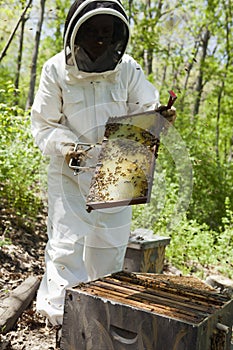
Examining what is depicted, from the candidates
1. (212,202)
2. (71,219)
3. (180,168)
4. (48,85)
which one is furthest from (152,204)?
(212,202)

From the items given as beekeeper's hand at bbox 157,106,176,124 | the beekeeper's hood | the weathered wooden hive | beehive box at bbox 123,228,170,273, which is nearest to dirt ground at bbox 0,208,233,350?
the weathered wooden hive

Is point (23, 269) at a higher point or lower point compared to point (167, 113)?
lower

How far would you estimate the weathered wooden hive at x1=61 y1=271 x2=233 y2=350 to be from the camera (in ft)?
6.56

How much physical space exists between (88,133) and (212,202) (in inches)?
216

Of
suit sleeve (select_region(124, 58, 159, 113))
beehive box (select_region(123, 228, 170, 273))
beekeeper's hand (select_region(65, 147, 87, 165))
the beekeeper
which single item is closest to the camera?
beekeeper's hand (select_region(65, 147, 87, 165))

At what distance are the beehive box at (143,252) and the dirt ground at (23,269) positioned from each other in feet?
2.96

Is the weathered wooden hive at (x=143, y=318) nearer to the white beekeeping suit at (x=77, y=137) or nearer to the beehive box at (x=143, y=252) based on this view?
the white beekeeping suit at (x=77, y=137)

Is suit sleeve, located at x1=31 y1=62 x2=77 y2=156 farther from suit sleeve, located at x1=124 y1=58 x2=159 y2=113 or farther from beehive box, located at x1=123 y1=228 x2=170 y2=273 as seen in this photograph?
beehive box, located at x1=123 y1=228 x2=170 y2=273

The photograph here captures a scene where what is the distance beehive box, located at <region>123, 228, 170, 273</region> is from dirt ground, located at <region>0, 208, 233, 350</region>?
0.90 meters

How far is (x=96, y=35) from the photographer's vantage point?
9.02 ft

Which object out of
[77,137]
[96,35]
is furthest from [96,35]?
[77,137]

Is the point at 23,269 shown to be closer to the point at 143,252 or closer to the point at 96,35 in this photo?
the point at 143,252

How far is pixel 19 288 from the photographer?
11.4 feet

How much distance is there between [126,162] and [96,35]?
872 millimetres
